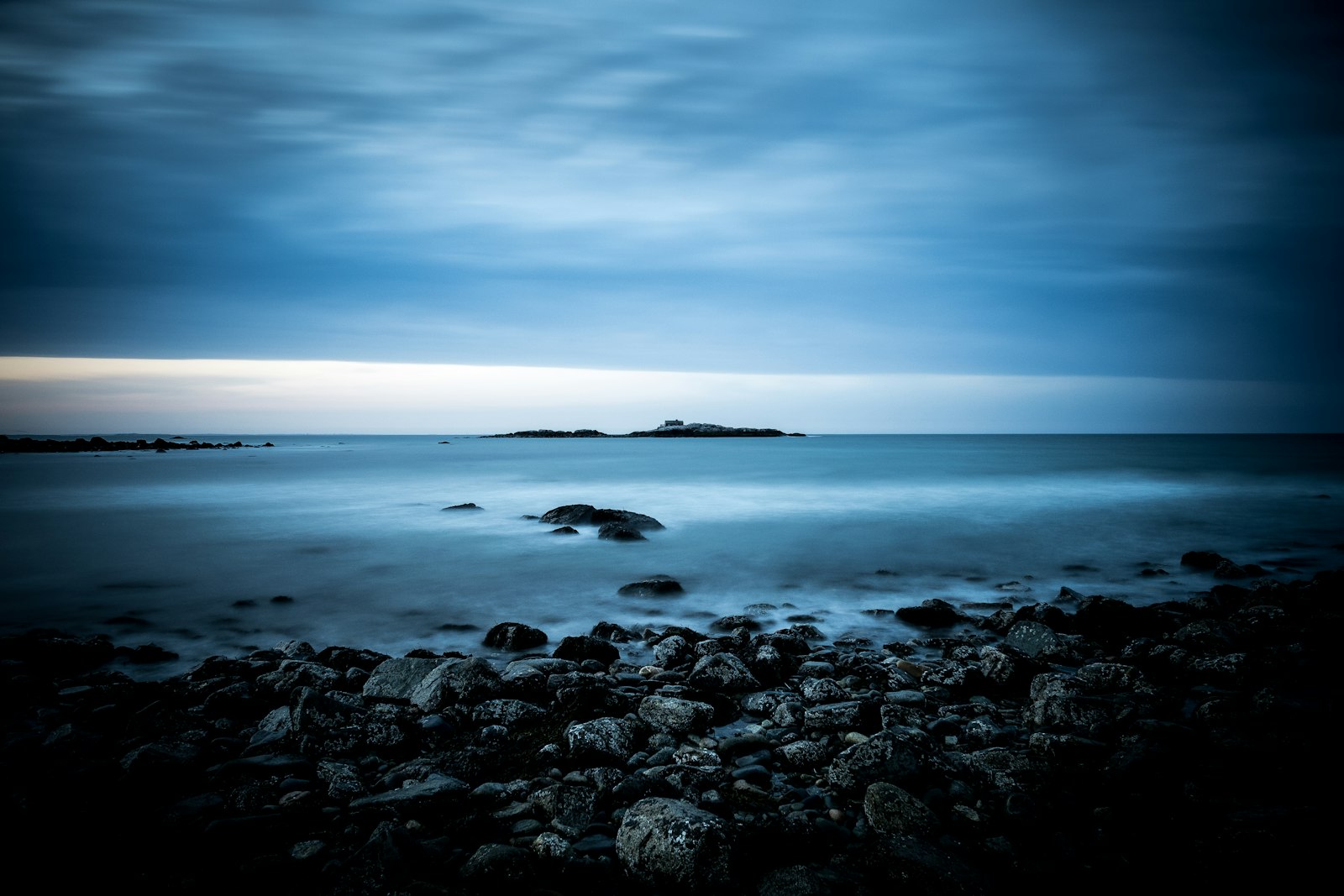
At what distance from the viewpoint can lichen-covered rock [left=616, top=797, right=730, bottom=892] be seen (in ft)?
10.1

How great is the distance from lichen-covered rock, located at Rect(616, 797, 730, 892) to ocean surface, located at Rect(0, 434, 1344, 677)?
4.67 metres

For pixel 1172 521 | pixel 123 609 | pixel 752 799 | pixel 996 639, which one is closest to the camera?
pixel 752 799

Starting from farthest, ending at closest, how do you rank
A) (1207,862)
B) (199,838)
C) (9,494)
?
(9,494) → (199,838) → (1207,862)

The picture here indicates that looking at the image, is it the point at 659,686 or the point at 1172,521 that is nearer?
the point at 659,686

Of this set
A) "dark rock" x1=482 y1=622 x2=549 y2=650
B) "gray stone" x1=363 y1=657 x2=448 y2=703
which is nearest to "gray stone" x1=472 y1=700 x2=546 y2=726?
"gray stone" x1=363 y1=657 x2=448 y2=703

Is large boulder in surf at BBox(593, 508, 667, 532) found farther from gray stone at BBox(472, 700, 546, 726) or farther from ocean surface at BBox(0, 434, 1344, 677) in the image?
gray stone at BBox(472, 700, 546, 726)

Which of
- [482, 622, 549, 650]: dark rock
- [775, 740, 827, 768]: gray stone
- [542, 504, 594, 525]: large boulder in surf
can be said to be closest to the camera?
[775, 740, 827, 768]: gray stone

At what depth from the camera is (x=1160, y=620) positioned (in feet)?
25.7

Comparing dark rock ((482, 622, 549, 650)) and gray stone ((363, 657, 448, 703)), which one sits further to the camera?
dark rock ((482, 622, 549, 650))

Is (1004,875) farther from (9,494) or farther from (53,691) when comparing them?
(9,494)

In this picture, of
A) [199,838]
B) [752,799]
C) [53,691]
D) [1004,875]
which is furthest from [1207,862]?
[53,691]

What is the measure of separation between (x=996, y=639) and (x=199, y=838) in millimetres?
7524

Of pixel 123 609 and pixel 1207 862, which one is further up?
pixel 1207 862

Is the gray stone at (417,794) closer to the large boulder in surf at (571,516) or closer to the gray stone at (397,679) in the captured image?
the gray stone at (397,679)
